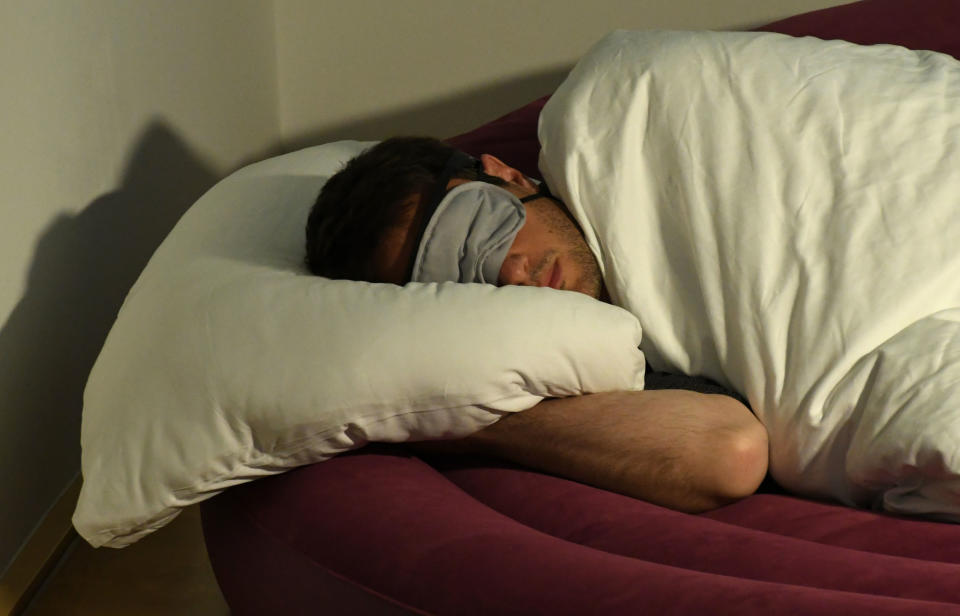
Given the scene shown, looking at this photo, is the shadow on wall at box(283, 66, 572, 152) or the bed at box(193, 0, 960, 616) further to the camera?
the shadow on wall at box(283, 66, 572, 152)

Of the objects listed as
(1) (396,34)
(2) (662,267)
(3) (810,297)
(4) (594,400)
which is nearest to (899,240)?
(3) (810,297)

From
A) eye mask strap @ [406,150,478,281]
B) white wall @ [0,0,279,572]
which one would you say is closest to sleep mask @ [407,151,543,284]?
eye mask strap @ [406,150,478,281]

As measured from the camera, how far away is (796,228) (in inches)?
59.2

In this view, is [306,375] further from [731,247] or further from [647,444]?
[731,247]

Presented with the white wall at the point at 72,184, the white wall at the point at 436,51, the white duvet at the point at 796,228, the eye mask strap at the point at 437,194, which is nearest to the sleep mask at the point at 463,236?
the eye mask strap at the point at 437,194

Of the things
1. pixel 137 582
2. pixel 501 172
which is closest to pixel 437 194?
pixel 501 172

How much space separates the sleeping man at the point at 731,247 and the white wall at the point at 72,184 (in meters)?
0.40

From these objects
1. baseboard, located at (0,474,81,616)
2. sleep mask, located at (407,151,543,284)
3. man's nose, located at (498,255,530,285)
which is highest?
sleep mask, located at (407,151,543,284)

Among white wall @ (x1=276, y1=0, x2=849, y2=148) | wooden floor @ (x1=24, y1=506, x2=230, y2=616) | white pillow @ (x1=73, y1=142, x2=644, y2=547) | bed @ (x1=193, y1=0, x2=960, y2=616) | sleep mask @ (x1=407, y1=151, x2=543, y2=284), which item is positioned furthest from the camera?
white wall @ (x1=276, y1=0, x2=849, y2=148)

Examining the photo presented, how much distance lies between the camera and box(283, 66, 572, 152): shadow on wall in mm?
2910

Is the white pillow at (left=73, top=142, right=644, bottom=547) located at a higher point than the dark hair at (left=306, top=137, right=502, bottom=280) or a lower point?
lower

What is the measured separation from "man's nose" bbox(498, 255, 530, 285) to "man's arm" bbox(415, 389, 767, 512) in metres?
0.19

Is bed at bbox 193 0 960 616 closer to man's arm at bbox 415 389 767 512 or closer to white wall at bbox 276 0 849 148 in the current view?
man's arm at bbox 415 389 767 512

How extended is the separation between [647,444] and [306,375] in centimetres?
40
